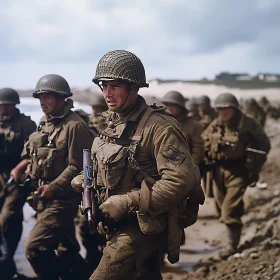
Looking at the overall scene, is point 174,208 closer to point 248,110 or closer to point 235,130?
point 235,130

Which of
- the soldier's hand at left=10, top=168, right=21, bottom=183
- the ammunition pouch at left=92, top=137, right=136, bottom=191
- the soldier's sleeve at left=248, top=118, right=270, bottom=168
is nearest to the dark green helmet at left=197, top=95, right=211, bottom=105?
the soldier's sleeve at left=248, top=118, right=270, bottom=168

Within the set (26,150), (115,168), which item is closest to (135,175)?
(115,168)

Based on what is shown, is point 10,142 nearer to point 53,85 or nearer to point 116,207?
point 53,85

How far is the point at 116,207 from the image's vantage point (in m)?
3.34

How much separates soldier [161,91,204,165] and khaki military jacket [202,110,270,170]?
24 centimetres

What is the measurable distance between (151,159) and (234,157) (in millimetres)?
3419

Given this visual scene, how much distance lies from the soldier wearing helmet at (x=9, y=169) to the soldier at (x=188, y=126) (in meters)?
2.22

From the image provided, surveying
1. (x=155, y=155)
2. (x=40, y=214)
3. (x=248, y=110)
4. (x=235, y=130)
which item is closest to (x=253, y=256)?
(x=235, y=130)

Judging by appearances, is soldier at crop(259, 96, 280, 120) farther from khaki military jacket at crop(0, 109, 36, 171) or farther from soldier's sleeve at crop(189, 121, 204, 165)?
khaki military jacket at crop(0, 109, 36, 171)

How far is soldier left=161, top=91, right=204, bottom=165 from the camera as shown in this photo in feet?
22.7

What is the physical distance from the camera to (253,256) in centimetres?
598

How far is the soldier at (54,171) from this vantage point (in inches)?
191

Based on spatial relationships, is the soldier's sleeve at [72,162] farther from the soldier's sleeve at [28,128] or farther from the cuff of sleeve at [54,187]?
the soldier's sleeve at [28,128]

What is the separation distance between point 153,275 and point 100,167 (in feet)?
3.52
